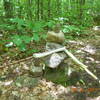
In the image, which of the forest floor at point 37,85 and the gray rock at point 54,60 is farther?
the gray rock at point 54,60

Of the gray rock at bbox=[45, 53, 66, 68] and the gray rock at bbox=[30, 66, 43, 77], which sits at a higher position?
the gray rock at bbox=[45, 53, 66, 68]

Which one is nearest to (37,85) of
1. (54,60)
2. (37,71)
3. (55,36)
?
(37,71)

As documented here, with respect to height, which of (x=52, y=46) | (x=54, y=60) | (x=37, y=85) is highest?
(x=52, y=46)

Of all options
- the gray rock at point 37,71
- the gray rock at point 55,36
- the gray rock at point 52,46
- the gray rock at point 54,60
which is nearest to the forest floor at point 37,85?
the gray rock at point 37,71

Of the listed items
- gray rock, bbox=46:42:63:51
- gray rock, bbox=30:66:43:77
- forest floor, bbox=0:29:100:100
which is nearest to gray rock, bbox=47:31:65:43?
gray rock, bbox=46:42:63:51

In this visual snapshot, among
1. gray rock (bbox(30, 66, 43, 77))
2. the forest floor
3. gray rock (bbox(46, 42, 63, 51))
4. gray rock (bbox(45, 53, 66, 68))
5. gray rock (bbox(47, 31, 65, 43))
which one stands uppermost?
gray rock (bbox(47, 31, 65, 43))

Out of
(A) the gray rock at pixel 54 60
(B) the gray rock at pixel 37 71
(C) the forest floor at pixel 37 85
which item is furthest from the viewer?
(B) the gray rock at pixel 37 71

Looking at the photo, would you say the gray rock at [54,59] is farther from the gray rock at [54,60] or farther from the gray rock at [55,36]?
the gray rock at [55,36]

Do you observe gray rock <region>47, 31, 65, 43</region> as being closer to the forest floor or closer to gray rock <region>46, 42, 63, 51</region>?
gray rock <region>46, 42, 63, 51</region>

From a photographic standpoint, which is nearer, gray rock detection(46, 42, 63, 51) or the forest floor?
the forest floor

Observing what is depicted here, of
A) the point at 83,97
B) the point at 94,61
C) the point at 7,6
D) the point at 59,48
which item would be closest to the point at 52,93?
the point at 83,97

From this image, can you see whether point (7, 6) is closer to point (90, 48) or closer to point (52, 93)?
point (90, 48)

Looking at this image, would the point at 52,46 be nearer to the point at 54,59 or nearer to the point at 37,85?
the point at 54,59

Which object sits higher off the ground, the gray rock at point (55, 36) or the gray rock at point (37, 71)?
the gray rock at point (55, 36)
